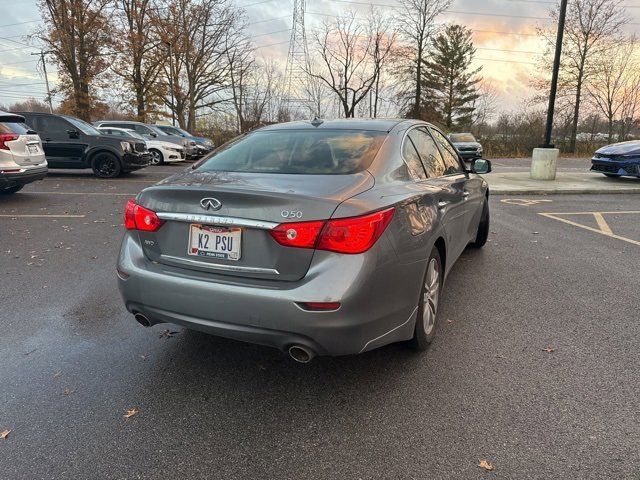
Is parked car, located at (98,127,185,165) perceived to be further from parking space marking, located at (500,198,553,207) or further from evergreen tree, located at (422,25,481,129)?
evergreen tree, located at (422,25,481,129)

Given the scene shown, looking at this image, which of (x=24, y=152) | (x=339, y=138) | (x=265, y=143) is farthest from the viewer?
(x=24, y=152)

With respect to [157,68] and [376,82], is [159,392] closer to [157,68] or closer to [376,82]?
[157,68]

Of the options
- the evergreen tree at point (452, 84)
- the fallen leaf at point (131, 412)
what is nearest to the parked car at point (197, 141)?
the fallen leaf at point (131, 412)

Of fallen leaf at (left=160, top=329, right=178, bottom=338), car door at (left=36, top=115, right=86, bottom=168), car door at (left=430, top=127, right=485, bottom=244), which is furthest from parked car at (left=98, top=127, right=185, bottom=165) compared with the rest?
fallen leaf at (left=160, top=329, right=178, bottom=338)

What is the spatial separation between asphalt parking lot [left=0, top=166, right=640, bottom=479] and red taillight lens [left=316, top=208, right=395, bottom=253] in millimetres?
951

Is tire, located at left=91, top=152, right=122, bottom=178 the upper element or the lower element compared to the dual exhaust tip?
upper

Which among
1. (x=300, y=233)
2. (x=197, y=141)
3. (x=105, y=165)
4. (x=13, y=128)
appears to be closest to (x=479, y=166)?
(x=300, y=233)

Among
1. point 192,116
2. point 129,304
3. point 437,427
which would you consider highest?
point 192,116

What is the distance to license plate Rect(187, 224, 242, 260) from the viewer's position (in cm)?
242

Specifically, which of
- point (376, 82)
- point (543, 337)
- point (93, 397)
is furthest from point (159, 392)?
point (376, 82)

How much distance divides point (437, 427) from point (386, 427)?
0.27 m

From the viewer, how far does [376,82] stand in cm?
3891

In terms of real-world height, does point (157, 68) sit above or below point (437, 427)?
above

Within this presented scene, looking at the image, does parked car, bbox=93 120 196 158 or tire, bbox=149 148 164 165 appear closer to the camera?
tire, bbox=149 148 164 165
